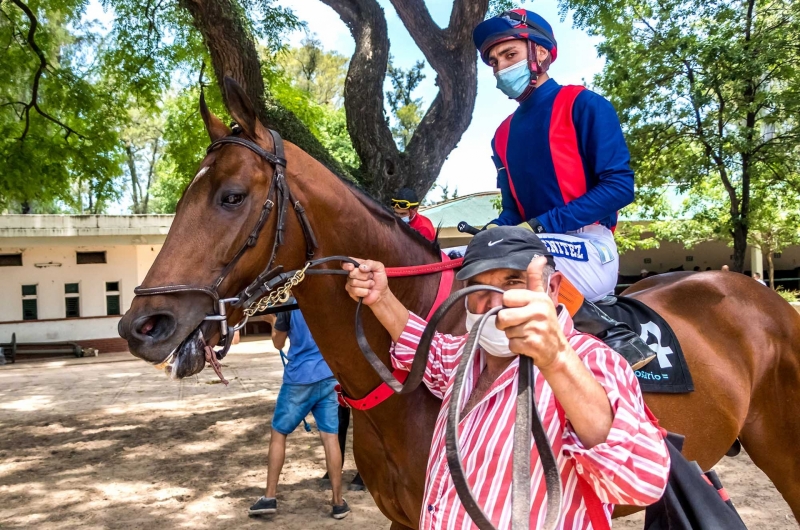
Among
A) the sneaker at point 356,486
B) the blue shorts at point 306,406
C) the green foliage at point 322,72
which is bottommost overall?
the sneaker at point 356,486

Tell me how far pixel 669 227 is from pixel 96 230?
19.6m

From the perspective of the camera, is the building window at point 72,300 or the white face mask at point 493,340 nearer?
the white face mask at point 493,340

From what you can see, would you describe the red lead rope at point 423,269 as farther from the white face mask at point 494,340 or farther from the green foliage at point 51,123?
the green foliage at point 51,123

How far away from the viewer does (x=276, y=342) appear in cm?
551

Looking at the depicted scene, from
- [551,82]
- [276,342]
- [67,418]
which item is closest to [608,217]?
[551,82]

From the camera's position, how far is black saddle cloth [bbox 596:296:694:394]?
2568 millimetres

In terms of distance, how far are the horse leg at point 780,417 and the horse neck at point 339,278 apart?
231 centimetres

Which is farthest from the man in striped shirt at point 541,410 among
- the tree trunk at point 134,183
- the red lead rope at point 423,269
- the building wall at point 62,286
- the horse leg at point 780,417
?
the tree trunk at point 134,183

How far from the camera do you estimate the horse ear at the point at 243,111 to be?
84.7 inches

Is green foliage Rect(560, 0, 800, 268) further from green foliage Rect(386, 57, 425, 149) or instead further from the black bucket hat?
green foliage Rect(386, 57, 425, 149)

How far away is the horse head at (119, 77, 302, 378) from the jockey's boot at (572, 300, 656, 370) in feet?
4.35

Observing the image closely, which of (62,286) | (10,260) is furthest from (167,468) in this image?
(10,260)

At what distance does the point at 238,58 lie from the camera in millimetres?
6332

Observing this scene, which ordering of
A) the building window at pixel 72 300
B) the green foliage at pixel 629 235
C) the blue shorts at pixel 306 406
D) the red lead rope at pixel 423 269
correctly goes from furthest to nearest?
the building window at pixel 72 300, the green foliage at pixel 629 235, the blue shorts at pixel 306 406, the red lead rope at pixel 423 269
